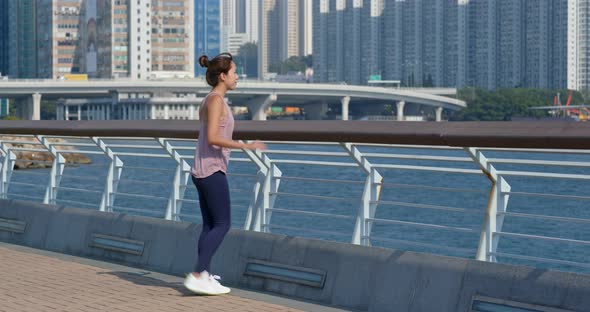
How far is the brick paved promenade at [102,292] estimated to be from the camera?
7281 millimetres

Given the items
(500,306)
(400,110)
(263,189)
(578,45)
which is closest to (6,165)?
(263,189)

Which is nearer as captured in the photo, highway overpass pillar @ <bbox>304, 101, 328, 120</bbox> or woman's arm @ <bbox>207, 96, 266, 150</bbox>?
woman's arm @ <bbox>207, 96, 266, 150</bbox>

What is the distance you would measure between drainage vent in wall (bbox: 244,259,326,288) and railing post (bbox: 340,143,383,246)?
13.3 inches

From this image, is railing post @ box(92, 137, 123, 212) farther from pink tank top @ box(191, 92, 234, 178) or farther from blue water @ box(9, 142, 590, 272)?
blue water @ box(9, 142, 590, 272)

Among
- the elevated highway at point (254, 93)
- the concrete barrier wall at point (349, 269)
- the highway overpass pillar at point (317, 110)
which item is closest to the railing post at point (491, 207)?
the concrete barrier wall at point (349, 269)

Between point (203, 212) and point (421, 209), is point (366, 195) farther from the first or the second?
point (421, 209)

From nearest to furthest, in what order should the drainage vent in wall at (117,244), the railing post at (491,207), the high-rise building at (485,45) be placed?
the railing post at (491,207), the drainage vent in wall at (117,244), the high-rise building at (485,45)

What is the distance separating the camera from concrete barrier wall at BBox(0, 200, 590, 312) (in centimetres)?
645

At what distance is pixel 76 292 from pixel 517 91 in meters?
126

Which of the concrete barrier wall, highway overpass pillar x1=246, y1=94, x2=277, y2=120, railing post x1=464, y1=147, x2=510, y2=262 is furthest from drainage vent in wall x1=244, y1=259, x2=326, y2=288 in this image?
highway overpass pillar x1=246, y1=94, x2=277, y2=120

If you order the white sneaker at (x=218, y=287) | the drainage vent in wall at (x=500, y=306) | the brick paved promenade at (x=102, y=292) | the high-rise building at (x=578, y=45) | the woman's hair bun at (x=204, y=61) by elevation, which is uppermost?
the high-rise building at (x=578, y=45)

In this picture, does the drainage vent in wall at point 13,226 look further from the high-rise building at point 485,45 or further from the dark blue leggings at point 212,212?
the high-rise building at point 485,45

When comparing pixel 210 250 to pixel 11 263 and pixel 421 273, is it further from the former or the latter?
pixel 11 263

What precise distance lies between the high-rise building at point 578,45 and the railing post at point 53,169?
153 meters
